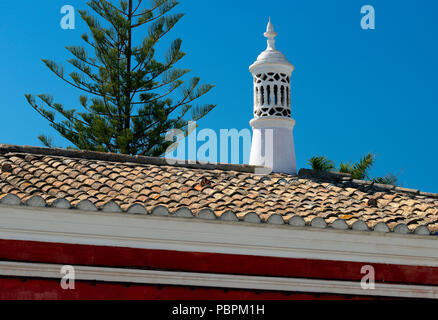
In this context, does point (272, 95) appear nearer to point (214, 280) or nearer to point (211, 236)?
point (211, 236)

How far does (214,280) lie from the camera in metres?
6.50

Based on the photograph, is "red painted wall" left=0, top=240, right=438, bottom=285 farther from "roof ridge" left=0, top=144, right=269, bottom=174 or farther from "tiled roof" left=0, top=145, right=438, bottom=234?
"roof ridge" left=0, top=144, right=269, bottom=174

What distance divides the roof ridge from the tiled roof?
0.01 metres

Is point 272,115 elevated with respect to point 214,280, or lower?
elevated

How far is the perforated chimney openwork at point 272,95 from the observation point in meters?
10.4

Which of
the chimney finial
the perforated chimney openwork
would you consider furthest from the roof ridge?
the chimney finial

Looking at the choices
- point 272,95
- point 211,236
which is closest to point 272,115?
point 272,95

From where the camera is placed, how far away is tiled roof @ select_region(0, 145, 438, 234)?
6504 mm

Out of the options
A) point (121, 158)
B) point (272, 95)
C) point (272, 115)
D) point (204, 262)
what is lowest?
point (204, 262)

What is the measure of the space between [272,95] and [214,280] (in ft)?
15.0

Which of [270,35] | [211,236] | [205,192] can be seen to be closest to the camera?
[211,236]

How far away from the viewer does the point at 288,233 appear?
6.62 meters
